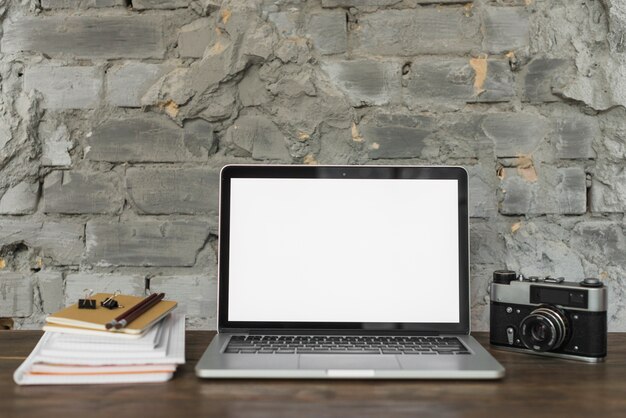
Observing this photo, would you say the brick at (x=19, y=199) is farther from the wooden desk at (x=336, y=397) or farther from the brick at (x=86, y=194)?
the wooden desk at (x=336, y=397)

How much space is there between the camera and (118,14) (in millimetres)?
1276

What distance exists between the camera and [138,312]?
0.99 meters

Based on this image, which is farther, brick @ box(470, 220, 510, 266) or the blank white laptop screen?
brick @ box(470, 220, 510, 266)

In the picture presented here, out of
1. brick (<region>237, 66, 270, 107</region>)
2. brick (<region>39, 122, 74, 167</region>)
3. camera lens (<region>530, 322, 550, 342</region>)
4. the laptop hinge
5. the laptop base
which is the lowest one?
the laptop base

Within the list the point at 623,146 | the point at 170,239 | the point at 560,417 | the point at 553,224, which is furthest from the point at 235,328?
the point at 623,146

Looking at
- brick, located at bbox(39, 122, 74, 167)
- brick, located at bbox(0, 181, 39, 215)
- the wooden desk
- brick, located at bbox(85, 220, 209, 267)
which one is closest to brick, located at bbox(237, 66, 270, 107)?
brick, located at bbox(85, 220, 209, 267)

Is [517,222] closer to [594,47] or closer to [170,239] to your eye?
[594,47]

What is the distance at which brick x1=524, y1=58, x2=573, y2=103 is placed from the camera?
4.07 feet

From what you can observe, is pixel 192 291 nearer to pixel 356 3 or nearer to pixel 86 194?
pixel 86 194

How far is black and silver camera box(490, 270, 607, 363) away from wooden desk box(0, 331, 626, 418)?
0.05 meters

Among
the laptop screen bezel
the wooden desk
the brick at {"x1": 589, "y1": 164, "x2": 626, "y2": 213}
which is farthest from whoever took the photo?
the brick at {"x1": 589, "y1": 164, "x2": 626, "y2": 213}

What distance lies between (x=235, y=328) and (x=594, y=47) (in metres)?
0.92

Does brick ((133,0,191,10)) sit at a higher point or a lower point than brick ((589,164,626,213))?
higher

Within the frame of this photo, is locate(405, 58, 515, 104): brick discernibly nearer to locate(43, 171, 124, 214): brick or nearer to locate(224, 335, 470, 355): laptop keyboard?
locate(224, 335, 470, 355): laptop keyboard
